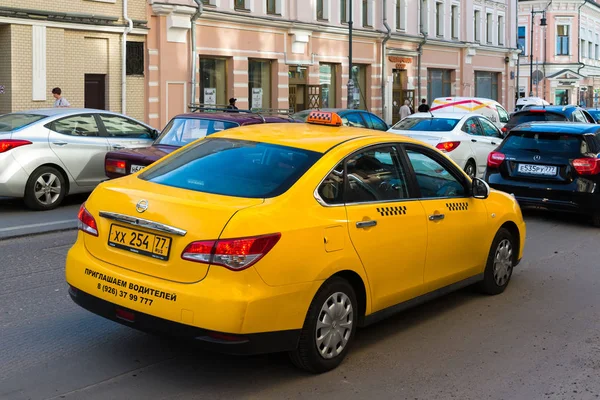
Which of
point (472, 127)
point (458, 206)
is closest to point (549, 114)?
point (472, 127)

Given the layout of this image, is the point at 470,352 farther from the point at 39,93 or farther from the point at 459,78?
the point at 459,78

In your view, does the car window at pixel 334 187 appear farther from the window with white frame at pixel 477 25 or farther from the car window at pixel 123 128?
the window with white frame at pixel 477 25

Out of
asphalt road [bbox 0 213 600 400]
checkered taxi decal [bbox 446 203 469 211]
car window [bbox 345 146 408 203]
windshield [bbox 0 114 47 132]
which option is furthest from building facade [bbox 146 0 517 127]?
car window [bbox 345 146 408 203]

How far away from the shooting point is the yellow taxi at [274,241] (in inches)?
191

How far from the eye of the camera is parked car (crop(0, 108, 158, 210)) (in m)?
12.1

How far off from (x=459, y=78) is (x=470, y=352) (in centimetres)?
3975

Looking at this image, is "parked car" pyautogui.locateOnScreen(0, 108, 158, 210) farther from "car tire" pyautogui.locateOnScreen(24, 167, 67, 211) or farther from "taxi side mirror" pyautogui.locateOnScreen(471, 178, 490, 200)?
"taxi side mirror" pyautogui.locateOnScreen(471, 178, 490, 200)

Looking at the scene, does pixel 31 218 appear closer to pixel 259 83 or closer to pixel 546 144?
pixel 546 144

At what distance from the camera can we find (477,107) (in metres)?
27.2

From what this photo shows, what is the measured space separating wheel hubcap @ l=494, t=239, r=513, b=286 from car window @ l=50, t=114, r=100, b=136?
7613 millimetres

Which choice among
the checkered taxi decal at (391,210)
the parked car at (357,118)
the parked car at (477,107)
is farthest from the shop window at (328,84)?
the checkered taxi decal at (391,210)

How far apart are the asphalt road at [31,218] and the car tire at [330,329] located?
5935 millimetres

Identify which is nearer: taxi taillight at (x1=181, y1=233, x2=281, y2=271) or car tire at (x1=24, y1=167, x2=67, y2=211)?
taxi taillight at (x1=181, y1=233, x2=281, y2=271)

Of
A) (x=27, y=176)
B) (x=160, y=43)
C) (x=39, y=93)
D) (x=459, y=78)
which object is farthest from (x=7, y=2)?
(x=459, y=78)
